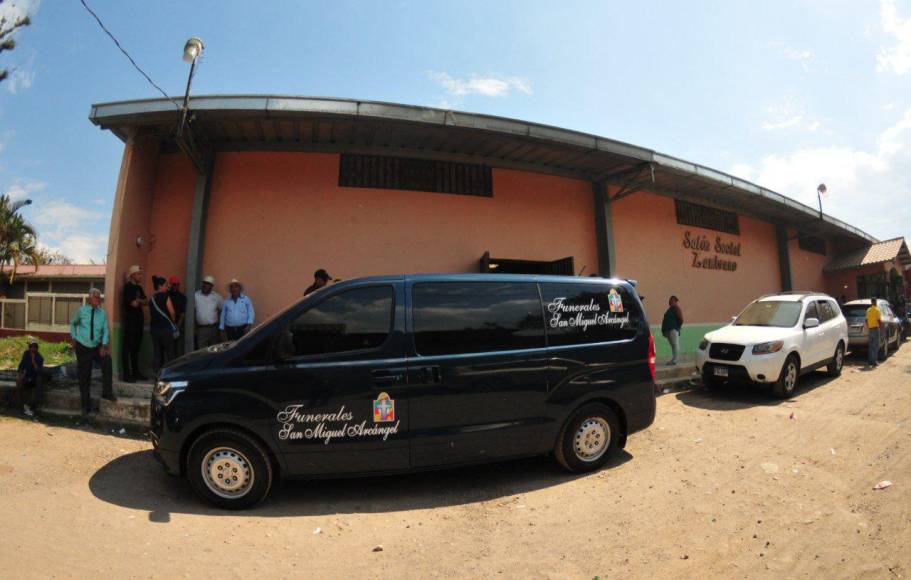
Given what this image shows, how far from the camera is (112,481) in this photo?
4.34 m

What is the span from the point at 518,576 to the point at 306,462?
A: 191 cm

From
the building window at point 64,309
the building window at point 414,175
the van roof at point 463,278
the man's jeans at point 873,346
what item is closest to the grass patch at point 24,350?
the building window at point 64,309

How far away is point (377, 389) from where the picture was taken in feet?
12.6

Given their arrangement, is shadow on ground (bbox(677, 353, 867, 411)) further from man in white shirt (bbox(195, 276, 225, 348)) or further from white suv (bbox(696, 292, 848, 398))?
man in white shirt (bbox(195, 276, 225, 348))

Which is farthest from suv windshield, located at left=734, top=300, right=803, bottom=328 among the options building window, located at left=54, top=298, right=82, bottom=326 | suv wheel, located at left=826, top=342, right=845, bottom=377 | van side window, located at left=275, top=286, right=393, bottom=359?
building window, located at left=54, top=298, right=82, bottom=326

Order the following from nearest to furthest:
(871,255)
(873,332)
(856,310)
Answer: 1. (873,332)
2. (856,310)
3. (871,255)

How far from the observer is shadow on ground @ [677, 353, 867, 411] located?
23.7 ft

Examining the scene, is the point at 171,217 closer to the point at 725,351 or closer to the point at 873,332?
the point at 725,351

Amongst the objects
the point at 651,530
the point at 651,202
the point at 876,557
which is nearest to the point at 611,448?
the point at 651,530

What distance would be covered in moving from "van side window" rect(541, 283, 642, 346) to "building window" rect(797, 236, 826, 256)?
642 inches

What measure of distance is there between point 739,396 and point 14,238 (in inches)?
1092

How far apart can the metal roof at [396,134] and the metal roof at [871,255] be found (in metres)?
12.6

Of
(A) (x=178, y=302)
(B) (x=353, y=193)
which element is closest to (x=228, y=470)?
(A) (x=178, y=302)

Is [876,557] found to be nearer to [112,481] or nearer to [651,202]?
[112,481]
